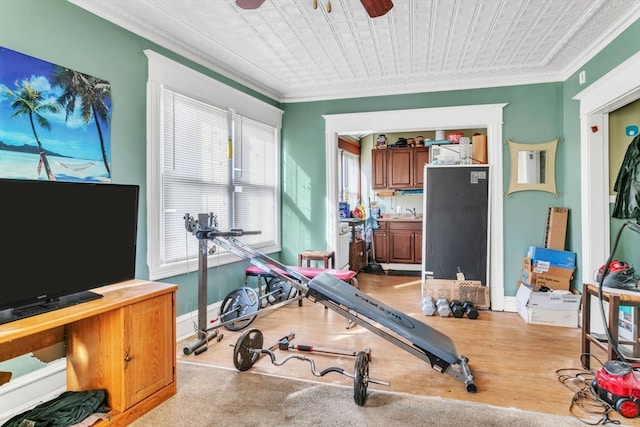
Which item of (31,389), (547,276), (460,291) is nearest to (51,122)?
(31,389)

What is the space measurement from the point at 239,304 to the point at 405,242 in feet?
13.5

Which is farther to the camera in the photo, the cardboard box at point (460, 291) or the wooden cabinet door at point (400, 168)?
the wooden cabinet door at point (400, 168)

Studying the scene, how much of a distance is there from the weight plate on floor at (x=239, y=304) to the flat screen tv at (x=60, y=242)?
1.33 metres

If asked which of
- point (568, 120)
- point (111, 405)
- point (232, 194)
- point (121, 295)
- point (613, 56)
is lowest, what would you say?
point (111, 405)

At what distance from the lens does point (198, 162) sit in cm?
354

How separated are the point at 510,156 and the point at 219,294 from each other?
372cm

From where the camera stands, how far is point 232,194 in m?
4.04

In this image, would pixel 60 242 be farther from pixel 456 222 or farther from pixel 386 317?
pixel 456 222

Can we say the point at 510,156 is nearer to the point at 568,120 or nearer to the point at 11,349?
the point at 568,120

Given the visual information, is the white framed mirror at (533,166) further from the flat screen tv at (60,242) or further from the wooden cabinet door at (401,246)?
the flat screen tv at (60,242)

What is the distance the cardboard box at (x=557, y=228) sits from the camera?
3.93 meters

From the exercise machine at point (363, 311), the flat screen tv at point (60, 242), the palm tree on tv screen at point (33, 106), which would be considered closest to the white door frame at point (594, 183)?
the exercise machine at point (363, 311)

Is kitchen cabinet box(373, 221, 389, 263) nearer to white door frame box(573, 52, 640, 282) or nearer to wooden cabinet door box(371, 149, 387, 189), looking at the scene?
wooden cabinet door box(371, 149, 387, 189)

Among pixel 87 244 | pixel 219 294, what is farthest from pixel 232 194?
pixel 87 244
